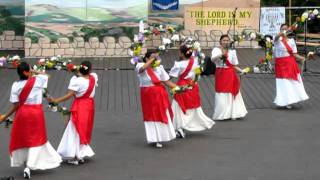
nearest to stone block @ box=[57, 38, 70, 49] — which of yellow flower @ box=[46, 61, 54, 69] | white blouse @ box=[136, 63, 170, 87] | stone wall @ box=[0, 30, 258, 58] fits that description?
stone wall @ box=[0, 30, 258, 58]

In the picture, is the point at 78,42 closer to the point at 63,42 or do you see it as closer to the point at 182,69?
the point at 63,42

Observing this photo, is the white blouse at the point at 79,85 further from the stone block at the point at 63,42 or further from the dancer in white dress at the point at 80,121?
the stone block at the point at 63,42

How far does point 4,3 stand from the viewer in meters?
21.6

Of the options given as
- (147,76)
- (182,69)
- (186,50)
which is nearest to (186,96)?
(182,69)

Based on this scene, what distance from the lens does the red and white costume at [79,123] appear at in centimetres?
919

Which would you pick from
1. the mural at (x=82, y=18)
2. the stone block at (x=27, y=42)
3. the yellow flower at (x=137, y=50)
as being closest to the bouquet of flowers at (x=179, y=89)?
the yellow flower at (x=137, y=50)

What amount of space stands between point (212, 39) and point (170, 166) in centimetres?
1418

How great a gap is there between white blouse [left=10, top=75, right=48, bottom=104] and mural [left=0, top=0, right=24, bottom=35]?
1349cm

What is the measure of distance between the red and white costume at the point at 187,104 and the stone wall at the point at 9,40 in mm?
11799

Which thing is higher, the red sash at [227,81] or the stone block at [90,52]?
the stone block at [90,52]

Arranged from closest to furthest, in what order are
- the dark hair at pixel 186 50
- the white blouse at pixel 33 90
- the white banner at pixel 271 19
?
the white blouse at pixel 33 90, the dark hair at pixel 186 50, the white banner at pixel 271 19

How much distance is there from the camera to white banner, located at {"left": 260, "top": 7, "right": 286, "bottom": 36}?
21250 millimetres

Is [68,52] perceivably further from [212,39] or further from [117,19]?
[212,39]

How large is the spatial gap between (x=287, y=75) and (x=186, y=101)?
336cm
